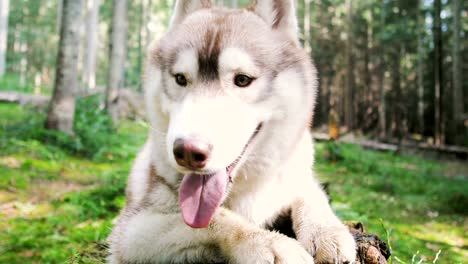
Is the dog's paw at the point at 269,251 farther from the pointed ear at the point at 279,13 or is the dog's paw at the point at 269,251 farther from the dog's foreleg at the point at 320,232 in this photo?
the pointed ear at the point at 279,13

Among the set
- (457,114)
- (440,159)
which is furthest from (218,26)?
(457,114)

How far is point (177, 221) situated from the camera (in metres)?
2.14

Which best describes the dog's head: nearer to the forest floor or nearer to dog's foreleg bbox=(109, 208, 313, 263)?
dog's foreleg bbox=(109, 208, 313, 263)

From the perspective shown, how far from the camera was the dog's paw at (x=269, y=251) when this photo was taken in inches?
72.6

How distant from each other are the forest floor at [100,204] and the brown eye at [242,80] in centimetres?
140

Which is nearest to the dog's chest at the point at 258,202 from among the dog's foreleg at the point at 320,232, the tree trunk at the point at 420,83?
the dog's foreleg at the point at 320,232

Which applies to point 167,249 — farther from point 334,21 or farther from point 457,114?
point 334,21

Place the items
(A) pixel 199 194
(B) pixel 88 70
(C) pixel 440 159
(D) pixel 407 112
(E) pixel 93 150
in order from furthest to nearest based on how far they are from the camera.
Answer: (D) pixel 407 112 → (B) pixel 88 70 → (C) pixel 440 159 → (E) pixel 93 150 → (A) pixel 199 194

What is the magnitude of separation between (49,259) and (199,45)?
112 inches

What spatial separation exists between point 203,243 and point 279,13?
1622 millimetres

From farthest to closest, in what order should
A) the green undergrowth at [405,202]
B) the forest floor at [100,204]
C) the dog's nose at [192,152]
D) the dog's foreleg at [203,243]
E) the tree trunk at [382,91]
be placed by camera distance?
the tree trunk at [382,91], the green undergrowth at [405,202], the forest floor at [100,204], the dog's foreleg at [203,243], the dog's nose at [192,152]

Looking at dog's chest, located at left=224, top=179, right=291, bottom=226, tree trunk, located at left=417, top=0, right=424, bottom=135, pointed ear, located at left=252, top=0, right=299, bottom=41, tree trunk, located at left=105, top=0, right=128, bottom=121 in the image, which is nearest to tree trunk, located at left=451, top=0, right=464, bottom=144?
tree trunk, located at left=417, top=0, right=424, bottom=135

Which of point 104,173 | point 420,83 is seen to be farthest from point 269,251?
point 420,83

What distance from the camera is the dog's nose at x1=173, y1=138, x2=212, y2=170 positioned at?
1.78 m
